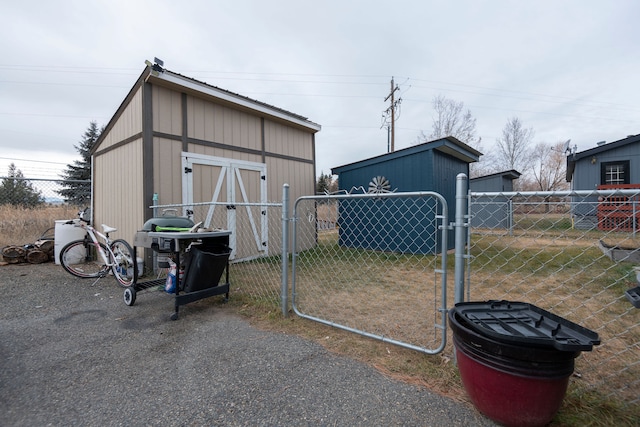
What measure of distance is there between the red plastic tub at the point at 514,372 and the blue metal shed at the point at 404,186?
4427 millimetres

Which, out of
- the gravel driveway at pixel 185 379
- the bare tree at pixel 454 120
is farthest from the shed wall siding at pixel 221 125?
the bare tree at pixel 454 120

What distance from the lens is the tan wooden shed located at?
14.6ft

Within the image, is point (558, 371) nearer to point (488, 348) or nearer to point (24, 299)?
point (488, 348)

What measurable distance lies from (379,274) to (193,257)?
2982 millimetres

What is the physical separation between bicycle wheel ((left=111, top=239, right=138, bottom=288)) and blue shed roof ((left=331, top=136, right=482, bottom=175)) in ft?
17.5

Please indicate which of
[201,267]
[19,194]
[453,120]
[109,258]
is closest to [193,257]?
[201,267]

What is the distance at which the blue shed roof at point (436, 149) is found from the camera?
5930 millimetres

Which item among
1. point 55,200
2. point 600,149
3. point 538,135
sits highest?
point 538,135

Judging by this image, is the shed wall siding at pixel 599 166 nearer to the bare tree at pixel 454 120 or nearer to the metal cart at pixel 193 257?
the bare tree at pixel 454 120

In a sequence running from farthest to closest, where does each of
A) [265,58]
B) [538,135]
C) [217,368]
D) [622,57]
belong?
[538,135], [622,57], [265,58], [217,368]

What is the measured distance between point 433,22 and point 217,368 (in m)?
9.43

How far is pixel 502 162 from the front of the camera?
25.3 meters

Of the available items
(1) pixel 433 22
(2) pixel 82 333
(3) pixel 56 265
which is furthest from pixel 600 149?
(3) pixel 56 265

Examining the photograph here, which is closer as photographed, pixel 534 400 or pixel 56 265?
pixel 534 400
